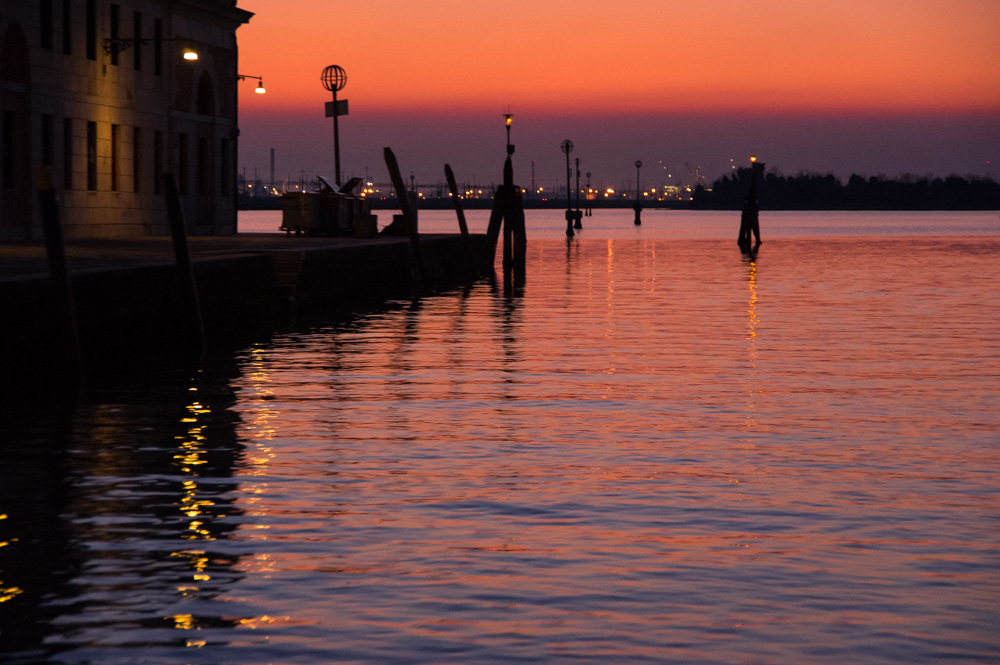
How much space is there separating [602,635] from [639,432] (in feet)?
26.4

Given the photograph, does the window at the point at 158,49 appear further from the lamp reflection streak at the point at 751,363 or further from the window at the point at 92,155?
the lamp reflection streak at the point at 751,363

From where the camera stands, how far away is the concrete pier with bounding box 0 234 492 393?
1906 cm

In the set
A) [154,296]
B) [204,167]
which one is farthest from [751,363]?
[204,167]

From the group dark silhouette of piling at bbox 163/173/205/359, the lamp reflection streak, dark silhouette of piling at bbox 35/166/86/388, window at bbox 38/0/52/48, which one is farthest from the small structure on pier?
dark silhouette of piling at bbox 35/166/86/388

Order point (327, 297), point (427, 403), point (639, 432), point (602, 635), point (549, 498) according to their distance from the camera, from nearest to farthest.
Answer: point (602, 635), point (549, 498), point (639, 432), point (427, 403), point (327, 297)

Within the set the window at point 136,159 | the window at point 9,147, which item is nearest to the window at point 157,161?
the window at point 136,159

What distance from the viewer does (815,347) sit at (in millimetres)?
26594

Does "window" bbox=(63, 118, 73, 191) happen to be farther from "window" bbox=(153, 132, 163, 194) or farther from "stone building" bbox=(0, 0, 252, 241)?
"window" bbox=(153, 132, 163, 194)

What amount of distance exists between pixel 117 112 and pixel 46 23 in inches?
→ 209

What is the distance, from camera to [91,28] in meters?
44.0

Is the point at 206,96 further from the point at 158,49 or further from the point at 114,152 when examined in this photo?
the point at 114,152

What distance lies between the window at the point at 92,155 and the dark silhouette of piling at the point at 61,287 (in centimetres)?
2538

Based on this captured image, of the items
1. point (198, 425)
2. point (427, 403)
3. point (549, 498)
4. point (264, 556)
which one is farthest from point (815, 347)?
point (264, 556)

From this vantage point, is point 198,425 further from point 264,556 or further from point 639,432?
point 264,556
